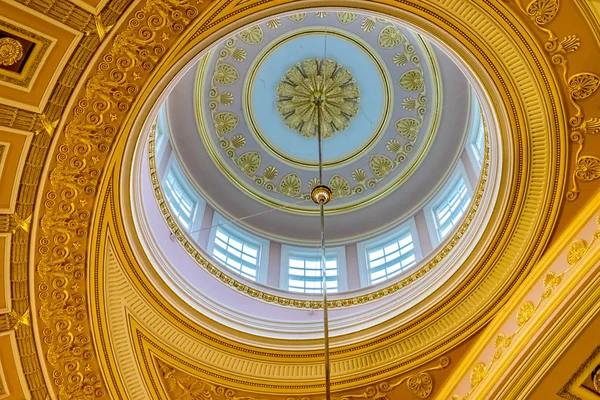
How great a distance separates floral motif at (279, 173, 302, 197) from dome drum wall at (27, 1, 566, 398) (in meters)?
5.77

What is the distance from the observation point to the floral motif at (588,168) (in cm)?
691

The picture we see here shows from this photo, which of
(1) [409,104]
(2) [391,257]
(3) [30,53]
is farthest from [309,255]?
(3) [30,53]

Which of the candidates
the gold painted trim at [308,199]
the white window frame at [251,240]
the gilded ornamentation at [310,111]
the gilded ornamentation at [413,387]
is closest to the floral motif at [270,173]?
the gilded ornamentation at [310,111]

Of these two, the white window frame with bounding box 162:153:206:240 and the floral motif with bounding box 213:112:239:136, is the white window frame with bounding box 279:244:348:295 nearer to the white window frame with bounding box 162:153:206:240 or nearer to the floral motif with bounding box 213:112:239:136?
the white window frame with bounding box 162:153:206:240

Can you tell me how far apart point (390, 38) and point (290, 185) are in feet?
14.0

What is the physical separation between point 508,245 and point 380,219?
5482 millimetres

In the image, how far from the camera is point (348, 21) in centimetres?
1229

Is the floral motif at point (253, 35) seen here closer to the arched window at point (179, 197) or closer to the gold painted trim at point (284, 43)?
the gold painted trim at point (284, 43)

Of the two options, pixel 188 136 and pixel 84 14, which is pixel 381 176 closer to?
pixel 188 136

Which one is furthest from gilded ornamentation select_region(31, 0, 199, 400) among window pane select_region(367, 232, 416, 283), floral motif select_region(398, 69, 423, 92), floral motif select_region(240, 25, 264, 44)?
floral motif select_region(398, 69, 423, 92)

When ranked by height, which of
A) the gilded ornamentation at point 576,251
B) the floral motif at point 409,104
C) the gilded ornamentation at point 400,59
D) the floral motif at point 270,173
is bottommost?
the gilded ornamentation at point 576,251

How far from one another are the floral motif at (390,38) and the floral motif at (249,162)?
3.97 metres

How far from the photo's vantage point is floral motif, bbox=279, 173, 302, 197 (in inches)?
552

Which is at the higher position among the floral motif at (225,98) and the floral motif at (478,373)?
the floral motif at (225,98)
